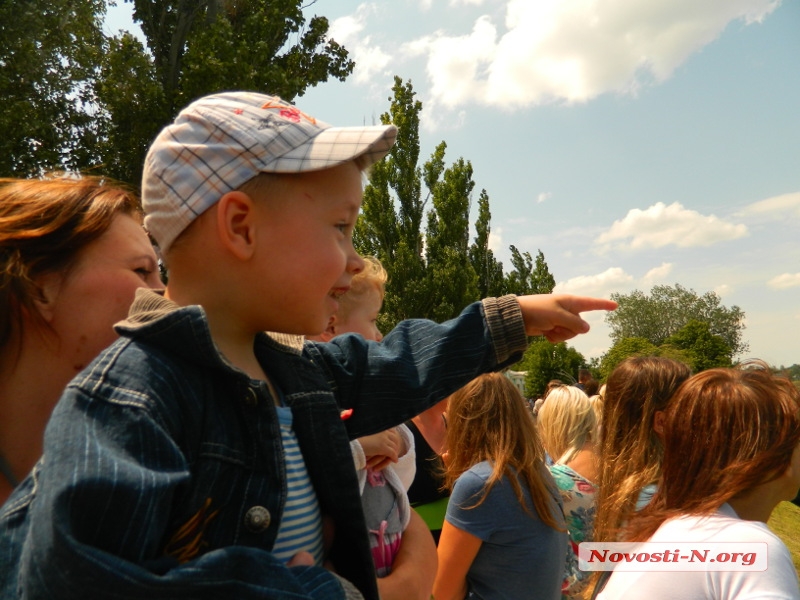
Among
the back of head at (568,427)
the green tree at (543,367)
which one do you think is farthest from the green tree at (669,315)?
the back of head at (568,427)

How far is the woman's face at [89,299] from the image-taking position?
154 centimetres

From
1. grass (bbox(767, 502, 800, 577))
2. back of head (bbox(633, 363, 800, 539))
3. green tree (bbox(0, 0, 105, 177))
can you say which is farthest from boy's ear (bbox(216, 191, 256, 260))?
green tree (bbox(0, 0, 105, 177))

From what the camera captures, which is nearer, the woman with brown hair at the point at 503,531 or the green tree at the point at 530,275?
the woman with brown hair at the point at 503,531

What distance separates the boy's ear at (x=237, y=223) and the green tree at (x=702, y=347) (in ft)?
62.0

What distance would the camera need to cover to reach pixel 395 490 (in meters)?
2.09

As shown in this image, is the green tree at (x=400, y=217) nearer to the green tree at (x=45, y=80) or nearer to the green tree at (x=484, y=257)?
the green tree at (x=484, y=257)

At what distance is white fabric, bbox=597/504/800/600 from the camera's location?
1918mm

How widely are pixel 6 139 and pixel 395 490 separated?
10.9 m

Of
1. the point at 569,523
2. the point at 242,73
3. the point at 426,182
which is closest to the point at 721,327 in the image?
the point at 426,182

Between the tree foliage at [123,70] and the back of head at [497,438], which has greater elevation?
the tree foliage at [123,70]

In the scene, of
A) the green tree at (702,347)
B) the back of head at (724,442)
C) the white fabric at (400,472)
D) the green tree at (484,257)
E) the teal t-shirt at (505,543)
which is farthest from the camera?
the green tree at (484,257)

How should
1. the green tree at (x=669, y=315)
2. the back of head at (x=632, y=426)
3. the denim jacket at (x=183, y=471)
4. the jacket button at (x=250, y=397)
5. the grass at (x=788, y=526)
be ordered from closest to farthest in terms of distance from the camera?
the denim jacket at (x=183, y=471)
the jacket button at (x=250, y=397)
the back of head at (x=632, y=426)
the grass at (x=788, y=526)
the green tree at (x=669, y=315)

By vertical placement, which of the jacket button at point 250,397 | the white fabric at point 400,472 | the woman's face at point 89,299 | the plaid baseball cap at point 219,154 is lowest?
the white fabric at point 400,472

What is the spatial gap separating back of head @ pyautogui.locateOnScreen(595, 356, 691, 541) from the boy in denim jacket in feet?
7.11
